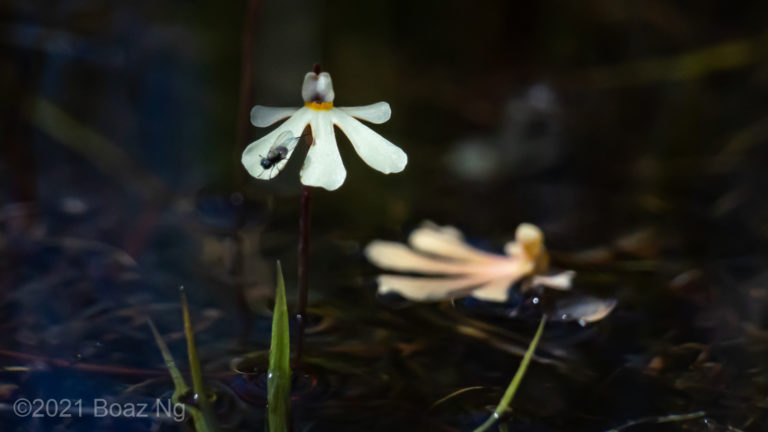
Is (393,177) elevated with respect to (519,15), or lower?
lower

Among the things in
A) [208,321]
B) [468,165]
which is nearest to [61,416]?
[208,321]

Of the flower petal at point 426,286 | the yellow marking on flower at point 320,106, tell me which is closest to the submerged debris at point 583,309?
the flower petal at point 426,286

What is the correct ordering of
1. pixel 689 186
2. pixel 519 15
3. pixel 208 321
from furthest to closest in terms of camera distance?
1. pixel 519 15
2. pixel 689 186
3. pixel 208 321

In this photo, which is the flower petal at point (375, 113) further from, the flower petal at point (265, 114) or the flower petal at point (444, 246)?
the flower petal at point (444, 246)

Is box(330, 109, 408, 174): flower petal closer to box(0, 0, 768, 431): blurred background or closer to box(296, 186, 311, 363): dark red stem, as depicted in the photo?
box(296, 186, 311, 363): dark red stem

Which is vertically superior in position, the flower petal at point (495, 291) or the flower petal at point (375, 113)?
the flower petal at point (375, 113)

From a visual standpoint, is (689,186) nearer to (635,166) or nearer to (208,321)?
(635,166)

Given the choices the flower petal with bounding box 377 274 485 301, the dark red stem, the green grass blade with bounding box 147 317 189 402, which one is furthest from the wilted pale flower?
the green grass blade with bounding box 147 317 189 402
